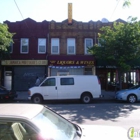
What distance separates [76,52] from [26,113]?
19221 millimetres

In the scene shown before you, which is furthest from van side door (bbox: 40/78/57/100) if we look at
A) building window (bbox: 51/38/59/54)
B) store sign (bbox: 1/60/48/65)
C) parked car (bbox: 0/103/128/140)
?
parked car (bbox: 0/103/128/140)

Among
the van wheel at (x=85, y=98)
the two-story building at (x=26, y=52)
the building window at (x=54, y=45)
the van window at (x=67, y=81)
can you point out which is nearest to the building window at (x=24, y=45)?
the two-story building at (x=26, y=52)

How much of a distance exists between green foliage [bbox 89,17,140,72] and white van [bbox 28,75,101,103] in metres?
2.90

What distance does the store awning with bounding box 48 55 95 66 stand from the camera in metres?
21.1

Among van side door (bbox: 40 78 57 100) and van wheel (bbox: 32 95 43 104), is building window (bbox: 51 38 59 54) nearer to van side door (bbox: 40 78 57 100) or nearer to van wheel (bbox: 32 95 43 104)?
van side door (bbox: 40 78 57 100)

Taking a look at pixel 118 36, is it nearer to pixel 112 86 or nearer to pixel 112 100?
pixel 112 100

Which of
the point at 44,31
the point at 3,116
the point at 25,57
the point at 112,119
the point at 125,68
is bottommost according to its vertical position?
the point at 112,119

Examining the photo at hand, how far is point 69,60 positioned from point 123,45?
7.04 m

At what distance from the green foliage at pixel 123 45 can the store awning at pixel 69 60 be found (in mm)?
4729

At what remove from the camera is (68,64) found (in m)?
21.1

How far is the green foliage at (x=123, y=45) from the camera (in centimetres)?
1531

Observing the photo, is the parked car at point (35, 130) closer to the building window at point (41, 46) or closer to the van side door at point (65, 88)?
the van side door at point (65, 88)

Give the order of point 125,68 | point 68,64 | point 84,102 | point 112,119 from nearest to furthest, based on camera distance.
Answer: point 112,119 → point 84,102 → point 125,68 → point 68,64

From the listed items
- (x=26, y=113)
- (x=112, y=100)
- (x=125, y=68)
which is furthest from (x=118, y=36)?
(x=26, y=113)
